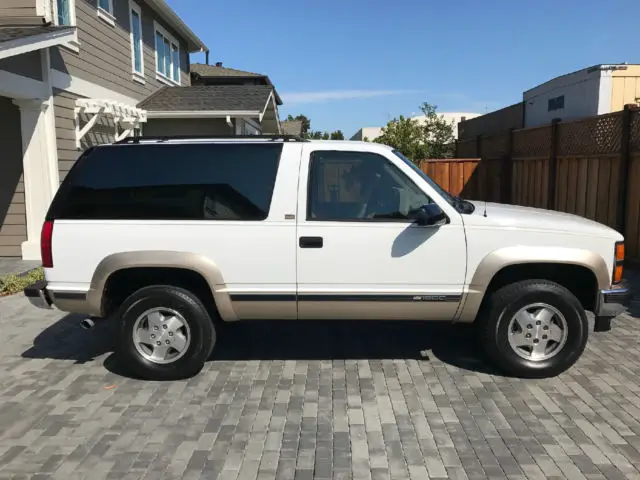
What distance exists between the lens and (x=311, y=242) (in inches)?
181

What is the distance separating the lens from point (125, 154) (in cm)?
482

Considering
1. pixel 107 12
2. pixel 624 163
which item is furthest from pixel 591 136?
pixel 107 12

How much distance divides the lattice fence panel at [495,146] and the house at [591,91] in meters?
1.31

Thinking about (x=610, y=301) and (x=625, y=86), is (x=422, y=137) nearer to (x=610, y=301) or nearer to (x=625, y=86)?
(x=625, y=86)

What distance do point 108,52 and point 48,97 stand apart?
334 centimetres

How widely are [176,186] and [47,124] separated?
646 cm

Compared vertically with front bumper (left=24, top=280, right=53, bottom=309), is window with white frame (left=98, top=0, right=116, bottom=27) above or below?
above

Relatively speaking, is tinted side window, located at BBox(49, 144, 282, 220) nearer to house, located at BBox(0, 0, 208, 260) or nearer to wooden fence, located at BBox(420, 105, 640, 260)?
house, located at BBox(0, 0, 208, 260)

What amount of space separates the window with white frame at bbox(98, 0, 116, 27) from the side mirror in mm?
10365

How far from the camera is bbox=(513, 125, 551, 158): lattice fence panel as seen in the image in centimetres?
1219

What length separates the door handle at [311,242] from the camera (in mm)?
4578

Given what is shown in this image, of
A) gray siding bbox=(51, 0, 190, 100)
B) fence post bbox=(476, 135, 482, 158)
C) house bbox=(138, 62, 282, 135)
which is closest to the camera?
gray siding bbox=(51, 0, 190, 100)

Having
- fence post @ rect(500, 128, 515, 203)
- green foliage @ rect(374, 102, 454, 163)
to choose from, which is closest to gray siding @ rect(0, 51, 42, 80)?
fence post @ rect(500, 128, 515, 203)

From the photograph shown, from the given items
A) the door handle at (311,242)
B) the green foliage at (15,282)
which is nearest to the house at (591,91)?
the door handle at (311,242)
